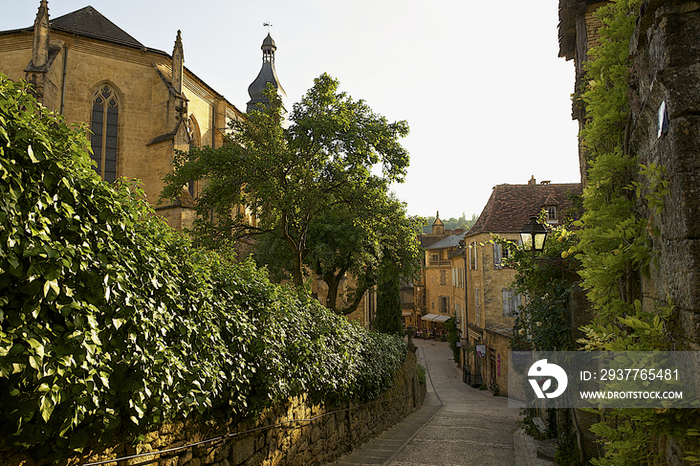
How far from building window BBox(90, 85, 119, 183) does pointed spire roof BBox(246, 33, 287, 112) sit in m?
21.7

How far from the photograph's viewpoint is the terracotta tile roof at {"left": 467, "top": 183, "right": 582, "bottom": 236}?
2562 cm

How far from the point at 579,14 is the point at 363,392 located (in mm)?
9117

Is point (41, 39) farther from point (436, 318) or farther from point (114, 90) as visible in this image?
point (436, 318)

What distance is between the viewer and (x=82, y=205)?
3.15 metres

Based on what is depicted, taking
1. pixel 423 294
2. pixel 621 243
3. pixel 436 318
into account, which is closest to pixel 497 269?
pixel 436 318

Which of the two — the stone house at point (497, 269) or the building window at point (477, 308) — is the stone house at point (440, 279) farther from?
the stone house at point (497, 269)

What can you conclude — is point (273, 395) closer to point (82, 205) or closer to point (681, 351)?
point (82, 205)

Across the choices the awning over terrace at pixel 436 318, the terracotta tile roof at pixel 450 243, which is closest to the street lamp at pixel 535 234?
the terracotta tile roof at pixel 450 243

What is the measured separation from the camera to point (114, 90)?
62.3 ft

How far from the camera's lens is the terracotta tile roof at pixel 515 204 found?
2562 centimetres

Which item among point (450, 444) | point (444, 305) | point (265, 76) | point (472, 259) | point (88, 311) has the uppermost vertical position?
point (265, 76)

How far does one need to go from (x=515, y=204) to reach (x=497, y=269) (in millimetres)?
4053

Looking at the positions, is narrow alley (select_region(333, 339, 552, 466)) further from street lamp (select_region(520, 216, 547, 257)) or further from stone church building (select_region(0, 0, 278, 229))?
stone church building (select_region(0, 0, 278, 229))

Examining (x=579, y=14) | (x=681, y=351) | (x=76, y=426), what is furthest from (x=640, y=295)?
(x=579, y=14)
